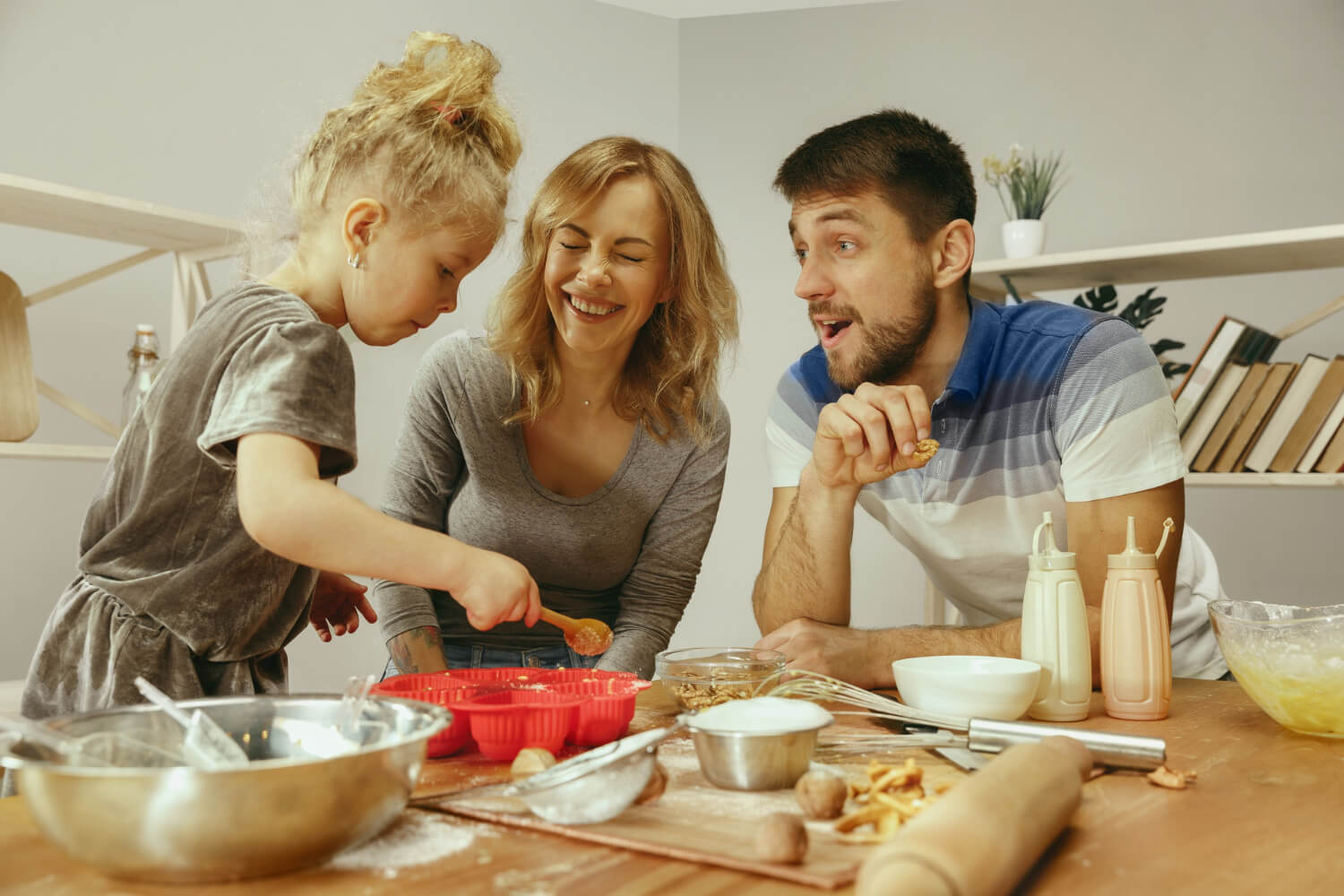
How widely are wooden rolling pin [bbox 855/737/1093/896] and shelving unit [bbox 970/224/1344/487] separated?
2.02 meters

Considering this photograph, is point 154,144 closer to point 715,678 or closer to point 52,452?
point 52,452

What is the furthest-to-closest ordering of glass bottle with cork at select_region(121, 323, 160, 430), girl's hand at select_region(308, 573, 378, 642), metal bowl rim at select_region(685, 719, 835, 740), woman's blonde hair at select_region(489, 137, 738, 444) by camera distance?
glass bottle with cork at select_region(121, 323, 160, 430), woman's blonde hair at select_region(489, 137, 738, 444), girl's hand at select_region(308, 573, 378, 642), metal bowl rim at select_region(685, 719, 835, 740)

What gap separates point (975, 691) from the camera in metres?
0.98

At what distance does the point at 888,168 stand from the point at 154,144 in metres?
1.73

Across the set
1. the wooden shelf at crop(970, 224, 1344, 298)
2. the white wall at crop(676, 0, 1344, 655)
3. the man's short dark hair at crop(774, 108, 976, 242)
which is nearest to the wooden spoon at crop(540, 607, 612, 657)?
the man's short dark hair at crop(774, 108, 976, 242)

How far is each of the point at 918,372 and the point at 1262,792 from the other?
1.14 metres

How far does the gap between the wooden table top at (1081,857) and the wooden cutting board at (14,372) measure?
1429 mm

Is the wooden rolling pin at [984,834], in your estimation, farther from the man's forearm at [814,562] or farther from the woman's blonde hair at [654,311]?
the woman's blonde hair at [654,311]

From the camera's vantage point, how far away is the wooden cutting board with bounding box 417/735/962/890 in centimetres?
61

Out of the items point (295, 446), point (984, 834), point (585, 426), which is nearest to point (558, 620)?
point (295, 446)

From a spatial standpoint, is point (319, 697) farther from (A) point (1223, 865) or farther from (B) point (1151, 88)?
(B) point (1151, 88)

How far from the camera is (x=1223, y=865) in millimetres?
636

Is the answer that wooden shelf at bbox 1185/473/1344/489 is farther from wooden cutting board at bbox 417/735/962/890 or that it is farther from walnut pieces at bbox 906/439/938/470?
wooden cutting board at bbox 417/735/962/890

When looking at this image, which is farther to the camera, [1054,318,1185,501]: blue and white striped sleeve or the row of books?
the row of books
